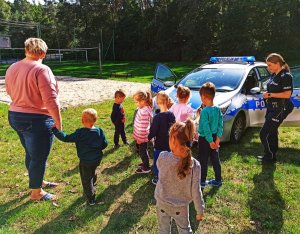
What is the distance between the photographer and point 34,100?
4.04 meters

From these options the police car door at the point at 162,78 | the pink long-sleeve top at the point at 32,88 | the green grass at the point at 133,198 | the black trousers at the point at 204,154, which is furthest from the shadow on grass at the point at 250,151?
the pink long-sleeve top at the point at 32,88

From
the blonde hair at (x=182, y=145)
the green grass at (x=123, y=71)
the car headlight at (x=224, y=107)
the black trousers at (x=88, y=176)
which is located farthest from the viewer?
the green grass at (x=123, y=71)

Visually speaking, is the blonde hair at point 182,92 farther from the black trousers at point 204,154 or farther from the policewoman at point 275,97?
the policewoman at point 275,97

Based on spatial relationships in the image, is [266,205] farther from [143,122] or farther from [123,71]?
[123,71]

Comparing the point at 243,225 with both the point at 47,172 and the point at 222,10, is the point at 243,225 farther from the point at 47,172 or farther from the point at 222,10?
the point at 222,10

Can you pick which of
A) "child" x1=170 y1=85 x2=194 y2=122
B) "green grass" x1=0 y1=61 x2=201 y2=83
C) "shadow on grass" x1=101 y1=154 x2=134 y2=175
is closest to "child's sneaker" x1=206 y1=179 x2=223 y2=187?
"child" x1=170 y1=85 x2=194 y2=122

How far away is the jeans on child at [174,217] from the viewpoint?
2984 millimetres

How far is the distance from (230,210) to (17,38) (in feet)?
200

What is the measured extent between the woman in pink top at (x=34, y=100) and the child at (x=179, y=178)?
173 centimetres

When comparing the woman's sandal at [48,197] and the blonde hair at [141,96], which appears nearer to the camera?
the woman's sandal at [48,197]

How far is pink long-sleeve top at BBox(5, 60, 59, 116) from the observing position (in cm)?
393

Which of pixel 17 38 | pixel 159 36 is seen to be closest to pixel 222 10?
pixel 159 36

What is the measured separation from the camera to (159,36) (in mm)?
40656

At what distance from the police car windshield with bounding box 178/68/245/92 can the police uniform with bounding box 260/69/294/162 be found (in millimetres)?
1585
